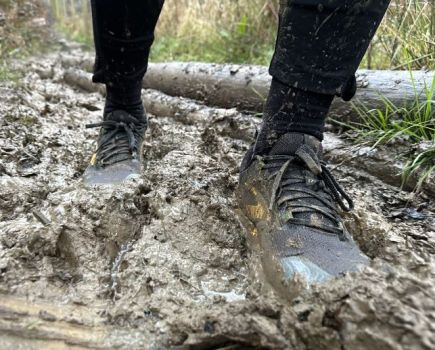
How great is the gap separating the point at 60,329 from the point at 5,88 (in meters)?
2.16

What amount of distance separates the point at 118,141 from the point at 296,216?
0.84m

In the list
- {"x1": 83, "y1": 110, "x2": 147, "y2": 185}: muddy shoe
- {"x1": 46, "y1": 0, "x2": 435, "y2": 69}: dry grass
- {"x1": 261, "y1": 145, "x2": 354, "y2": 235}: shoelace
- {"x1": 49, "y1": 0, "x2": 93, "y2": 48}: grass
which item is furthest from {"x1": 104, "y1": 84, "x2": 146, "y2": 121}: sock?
{"x1": 49, "y1": 0, "x2": 93, "y2": 48}: grass

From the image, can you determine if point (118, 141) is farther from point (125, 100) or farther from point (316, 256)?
point (316, 256)

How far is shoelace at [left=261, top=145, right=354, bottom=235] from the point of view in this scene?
3.71 ft

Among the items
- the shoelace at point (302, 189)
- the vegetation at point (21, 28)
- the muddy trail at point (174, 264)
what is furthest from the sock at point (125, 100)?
the vegetation at point (21, 28)

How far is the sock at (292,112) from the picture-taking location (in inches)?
44.8

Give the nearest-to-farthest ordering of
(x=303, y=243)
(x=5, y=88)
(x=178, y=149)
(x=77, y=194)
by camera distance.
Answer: (x=303, y=243) < (x=77, y=194) < (x=178, y=149) < (x=5, y=88)

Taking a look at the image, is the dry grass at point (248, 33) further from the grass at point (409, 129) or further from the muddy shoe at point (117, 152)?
the muddy shoe at point (117, 152)

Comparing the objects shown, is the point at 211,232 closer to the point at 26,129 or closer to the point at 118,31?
the point at 118,31

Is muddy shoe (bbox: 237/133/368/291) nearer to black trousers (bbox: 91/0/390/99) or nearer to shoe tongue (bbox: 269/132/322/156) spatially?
shoe tongue (bbox: 269/132/322/156)

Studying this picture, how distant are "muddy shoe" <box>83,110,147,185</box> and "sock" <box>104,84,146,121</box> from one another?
0.02 meters

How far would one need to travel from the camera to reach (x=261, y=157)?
4.20 feet

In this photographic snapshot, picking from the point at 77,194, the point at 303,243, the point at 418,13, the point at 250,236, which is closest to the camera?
the point at 303,243

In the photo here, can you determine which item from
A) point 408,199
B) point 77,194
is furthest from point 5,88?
point 408,199
